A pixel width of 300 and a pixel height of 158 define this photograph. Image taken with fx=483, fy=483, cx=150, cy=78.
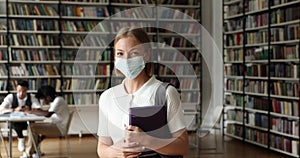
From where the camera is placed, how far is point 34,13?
29.4 feet

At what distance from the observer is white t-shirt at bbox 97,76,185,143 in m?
1.64

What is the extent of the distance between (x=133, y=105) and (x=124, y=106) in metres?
0.03

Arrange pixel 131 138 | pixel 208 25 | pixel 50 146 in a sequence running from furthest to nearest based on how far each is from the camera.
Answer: pixel 208 25, pixel 50 146, pixel 131 138

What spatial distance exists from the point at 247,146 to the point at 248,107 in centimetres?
76

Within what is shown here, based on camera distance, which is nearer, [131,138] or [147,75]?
[131,138]

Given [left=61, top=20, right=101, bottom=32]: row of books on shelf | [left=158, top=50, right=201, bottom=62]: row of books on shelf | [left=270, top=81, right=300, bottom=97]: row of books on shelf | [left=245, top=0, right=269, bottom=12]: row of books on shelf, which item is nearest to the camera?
[left=270, top=81, right=300, bottom=97]: row of books on shelf

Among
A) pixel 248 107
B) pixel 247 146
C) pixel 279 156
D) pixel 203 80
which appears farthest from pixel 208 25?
pixel 279 156

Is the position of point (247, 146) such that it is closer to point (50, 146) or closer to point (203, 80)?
point (203, 80)

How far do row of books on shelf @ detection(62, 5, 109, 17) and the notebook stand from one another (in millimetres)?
7785

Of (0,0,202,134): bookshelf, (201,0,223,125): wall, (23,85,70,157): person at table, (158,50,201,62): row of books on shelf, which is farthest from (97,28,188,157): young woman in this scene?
(201,0,223,125): wall

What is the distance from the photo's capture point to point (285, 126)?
7.20 meters

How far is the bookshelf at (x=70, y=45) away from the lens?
348 inches

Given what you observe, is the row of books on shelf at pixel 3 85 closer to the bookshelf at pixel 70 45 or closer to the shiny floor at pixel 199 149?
the bookshelf at pixel 70 45

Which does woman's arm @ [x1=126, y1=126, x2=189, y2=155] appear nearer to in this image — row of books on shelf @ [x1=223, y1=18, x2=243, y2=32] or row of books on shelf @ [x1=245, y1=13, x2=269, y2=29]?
row of books on shelf @ [x1=245, y1=13, x2=269, y2=29]
